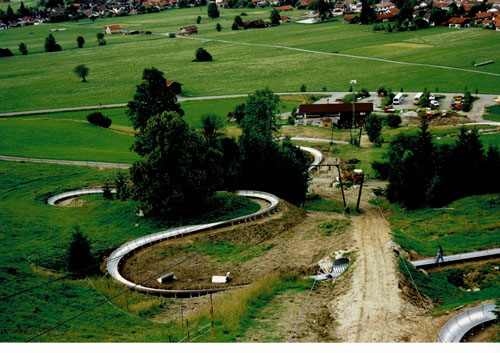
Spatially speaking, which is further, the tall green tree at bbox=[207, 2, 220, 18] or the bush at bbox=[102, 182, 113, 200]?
the tall green tree at bbox=[207, 2, 220, 18]

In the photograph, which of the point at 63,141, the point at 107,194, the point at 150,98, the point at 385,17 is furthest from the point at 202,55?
the point at 107,194

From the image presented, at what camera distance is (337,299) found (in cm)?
1975

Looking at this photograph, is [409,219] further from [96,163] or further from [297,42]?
[297,42]

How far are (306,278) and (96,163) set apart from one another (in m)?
28.5

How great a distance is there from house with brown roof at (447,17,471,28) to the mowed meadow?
5.61 metres

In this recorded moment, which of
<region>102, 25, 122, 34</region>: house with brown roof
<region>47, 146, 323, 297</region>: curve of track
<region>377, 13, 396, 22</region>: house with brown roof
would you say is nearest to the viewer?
<region>47, 146, 323, 297</region>: curve of track

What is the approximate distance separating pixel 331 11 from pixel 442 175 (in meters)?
123

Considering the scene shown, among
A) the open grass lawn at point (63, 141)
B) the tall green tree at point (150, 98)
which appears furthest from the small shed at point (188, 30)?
the tall green tree at point (150, 98)

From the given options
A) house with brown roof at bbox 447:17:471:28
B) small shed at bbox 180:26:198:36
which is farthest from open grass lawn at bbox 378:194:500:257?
small shed at bbox 180:26:198:36

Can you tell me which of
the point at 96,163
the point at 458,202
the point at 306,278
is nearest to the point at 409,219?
the point at 458,202

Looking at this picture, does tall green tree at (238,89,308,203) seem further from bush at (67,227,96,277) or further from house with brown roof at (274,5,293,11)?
house with brown roof at (274,5,293,11)

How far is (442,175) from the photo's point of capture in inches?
1405

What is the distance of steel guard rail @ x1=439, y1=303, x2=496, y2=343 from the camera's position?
16.0m

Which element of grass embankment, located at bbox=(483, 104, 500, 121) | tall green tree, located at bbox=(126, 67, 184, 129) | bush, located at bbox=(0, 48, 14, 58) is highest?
bush, located at bbox=(0, 48, 14, 58)
